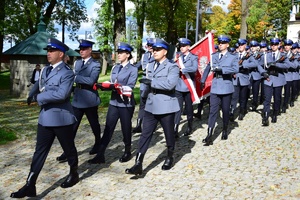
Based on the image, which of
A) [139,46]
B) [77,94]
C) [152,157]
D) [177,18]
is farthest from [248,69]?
[177,18]

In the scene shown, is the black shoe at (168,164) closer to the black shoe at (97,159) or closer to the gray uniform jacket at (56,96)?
the black shoe at (97,159)

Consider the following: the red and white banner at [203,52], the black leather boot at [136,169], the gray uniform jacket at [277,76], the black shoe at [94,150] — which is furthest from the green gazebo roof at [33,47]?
the black leather boot at [136,169]

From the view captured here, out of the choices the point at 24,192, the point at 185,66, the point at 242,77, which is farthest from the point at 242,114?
the point at 24,192

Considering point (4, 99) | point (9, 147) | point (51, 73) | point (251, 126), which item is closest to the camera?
point (51, 73)

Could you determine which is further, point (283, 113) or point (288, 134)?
point (283, 113)

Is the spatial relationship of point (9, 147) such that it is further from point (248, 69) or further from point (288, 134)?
point (248, 69)

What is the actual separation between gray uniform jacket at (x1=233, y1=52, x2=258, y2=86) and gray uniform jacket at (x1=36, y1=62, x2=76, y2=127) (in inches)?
283

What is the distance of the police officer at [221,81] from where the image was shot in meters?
8.23

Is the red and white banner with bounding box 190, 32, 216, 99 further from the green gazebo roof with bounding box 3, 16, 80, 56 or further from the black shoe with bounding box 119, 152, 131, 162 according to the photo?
the green gazebo roof with bounding box 3, 16, 80, 56

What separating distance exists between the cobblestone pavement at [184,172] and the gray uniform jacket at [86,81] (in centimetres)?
103

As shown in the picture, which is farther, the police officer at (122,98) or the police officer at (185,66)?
the police officer at (185,66)

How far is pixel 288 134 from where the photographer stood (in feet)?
31.5

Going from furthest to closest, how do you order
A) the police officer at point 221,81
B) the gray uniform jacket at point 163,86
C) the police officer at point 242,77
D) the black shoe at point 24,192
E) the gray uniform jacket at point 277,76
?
the police officer at point 242,77 → the gray uniform jacket at point 277,76 → the police officer at point 221,81 → the gray uniform jacket at point 163,86 → the black shoe at point 24,192

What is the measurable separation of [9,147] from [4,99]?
9076 millimetres
